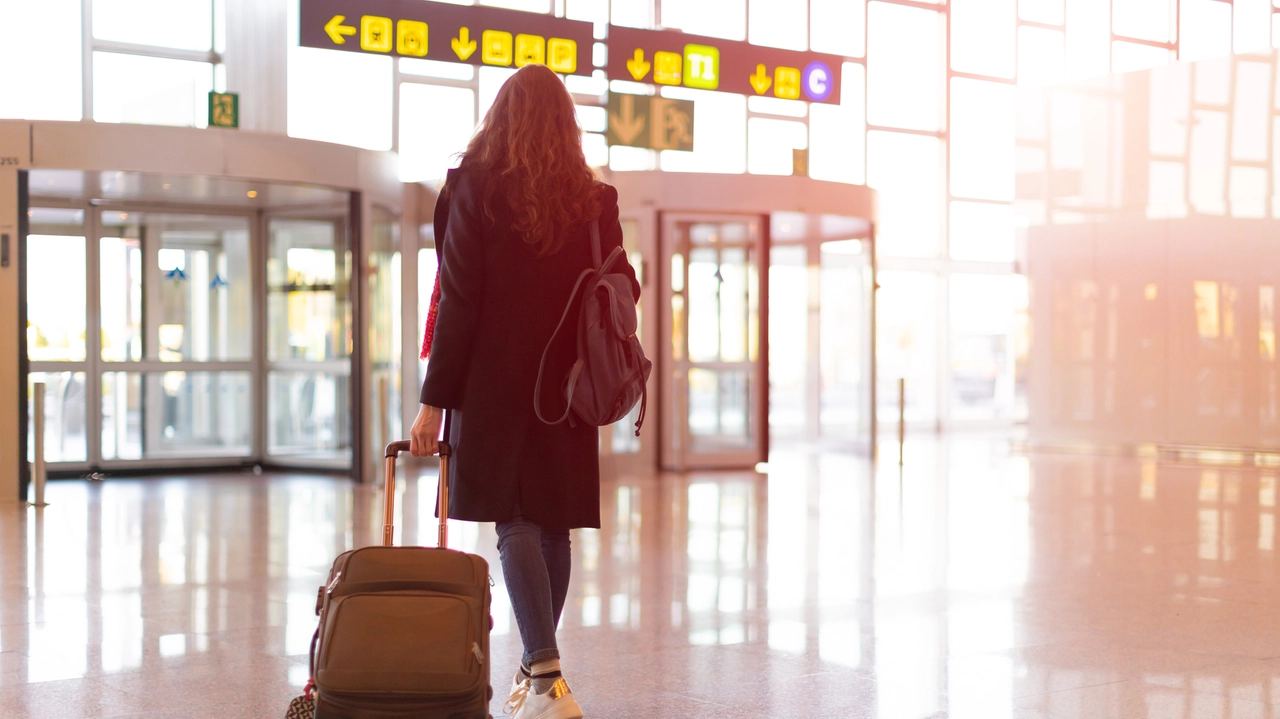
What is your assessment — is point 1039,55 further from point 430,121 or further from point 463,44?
point 463,44

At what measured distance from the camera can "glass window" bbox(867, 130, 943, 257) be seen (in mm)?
19406

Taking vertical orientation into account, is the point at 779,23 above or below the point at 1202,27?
below

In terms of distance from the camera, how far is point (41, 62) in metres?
13.3

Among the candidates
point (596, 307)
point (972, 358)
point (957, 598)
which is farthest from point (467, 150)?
point (972, 358)

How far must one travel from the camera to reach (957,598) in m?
5.50

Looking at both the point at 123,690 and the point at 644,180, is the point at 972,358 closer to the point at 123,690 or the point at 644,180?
the point at 644,180

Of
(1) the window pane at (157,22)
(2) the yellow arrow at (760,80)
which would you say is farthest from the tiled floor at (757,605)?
(1) the window pane at (157,22)

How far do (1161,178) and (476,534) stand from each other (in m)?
10.7

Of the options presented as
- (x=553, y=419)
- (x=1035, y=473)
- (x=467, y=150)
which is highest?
(x=467, y=150)

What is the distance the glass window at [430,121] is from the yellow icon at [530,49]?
5.29 metres

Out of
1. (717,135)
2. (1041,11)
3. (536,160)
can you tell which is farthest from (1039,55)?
(536,160)

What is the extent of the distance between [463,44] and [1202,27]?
17.5m

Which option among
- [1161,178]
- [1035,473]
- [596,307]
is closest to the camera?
[596,307]

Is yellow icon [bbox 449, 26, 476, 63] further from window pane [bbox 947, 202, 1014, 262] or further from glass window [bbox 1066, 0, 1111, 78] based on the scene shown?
glass window [bbox 1066, 0, 1111, 78]
